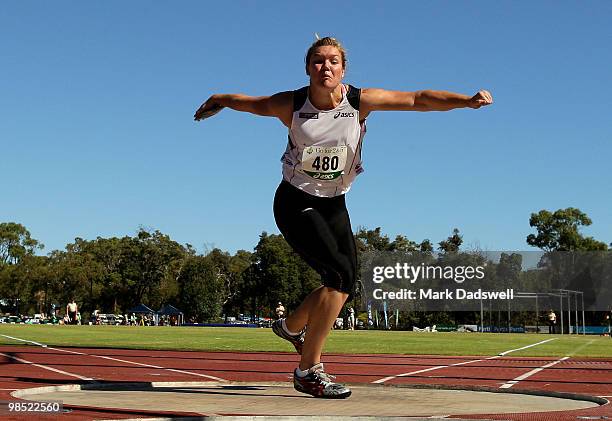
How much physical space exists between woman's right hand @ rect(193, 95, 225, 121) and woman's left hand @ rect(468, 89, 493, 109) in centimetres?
215

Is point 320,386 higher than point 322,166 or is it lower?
lower

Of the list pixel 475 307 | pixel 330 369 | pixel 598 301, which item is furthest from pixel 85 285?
pixel 330 369

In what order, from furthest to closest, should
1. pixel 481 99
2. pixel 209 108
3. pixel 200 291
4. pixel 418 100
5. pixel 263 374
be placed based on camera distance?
1. pixel 200 291
2. pixel 263 374
3. pixel 209 108
4. pixel 418 100
5. pixel 481 99

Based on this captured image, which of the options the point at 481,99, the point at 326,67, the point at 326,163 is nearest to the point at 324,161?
the point at 326,163

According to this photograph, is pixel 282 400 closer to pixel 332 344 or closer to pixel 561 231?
pixel 332 344

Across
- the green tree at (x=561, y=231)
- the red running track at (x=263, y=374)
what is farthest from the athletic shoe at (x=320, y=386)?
the green tree at (x=561, y=231)

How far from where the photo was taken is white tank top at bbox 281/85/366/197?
23.0 ft

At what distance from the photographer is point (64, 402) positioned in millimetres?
6617

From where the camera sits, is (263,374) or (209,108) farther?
(263,374)

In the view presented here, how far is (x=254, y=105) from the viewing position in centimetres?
728

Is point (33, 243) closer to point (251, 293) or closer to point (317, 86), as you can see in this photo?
point (251, 293)

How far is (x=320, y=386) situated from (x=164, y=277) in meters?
108

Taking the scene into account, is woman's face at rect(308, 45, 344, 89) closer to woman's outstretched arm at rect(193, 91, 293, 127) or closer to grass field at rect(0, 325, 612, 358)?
woman's outstretched arm at rect(193, 91, 293, 127)

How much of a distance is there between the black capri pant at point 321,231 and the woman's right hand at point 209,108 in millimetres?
825
